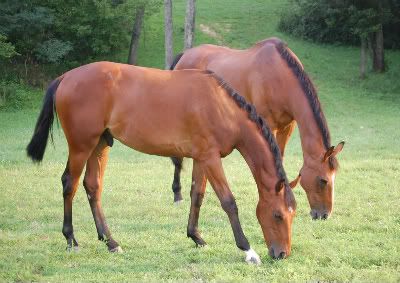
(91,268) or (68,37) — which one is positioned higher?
(91,268)

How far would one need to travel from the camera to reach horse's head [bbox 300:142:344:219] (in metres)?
6.46

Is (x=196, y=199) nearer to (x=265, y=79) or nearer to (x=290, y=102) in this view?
(x=290, y=102)

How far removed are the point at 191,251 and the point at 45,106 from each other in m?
2.17

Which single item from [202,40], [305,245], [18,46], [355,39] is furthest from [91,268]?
[355,39]

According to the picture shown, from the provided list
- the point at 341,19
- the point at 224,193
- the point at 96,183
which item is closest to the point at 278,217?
the point at 224,193

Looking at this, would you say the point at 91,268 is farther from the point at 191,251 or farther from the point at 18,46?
the point at 18,46

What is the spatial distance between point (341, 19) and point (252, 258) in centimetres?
2268

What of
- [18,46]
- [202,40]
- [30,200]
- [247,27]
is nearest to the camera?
[30,200]

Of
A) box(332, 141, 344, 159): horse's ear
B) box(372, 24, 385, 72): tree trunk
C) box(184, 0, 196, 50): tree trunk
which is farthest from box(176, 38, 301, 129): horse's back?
box(372, 24, 385, 72): tree trunk

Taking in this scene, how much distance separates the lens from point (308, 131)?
665cm

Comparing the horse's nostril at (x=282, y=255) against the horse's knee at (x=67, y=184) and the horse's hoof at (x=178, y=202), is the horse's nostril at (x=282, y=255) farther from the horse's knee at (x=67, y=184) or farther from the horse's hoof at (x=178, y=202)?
the horse's hoof at (x=178, y=202)

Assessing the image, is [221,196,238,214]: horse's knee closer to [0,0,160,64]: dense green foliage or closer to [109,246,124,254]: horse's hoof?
[109,246,124,254]: horse's hoof

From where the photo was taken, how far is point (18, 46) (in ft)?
73.3

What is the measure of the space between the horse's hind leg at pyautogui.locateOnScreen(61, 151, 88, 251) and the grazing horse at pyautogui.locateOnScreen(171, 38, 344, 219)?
8.10 feet
